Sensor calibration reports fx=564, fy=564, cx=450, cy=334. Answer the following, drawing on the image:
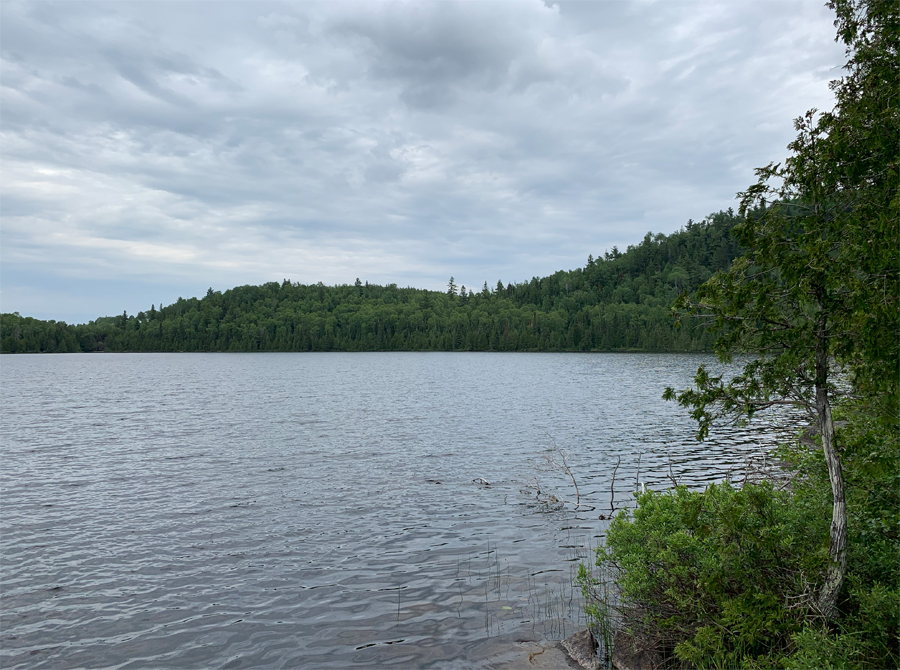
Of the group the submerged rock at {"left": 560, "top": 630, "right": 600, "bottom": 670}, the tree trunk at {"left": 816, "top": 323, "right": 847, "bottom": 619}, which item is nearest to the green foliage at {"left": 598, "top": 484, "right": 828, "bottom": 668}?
the tree trunk at {"left": 816, "top": 323, "right": 847, "bottom": 619}

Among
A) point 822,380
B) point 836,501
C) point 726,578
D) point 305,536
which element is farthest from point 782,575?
point 305,536

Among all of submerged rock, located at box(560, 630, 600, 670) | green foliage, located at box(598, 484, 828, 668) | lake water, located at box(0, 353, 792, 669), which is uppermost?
green foliage, located at box(598, 484, 828, 668)

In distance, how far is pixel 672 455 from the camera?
1218 inches

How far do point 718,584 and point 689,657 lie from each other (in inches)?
43.1

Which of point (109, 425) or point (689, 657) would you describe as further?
point (109, 425)

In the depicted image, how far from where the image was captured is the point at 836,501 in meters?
7.52

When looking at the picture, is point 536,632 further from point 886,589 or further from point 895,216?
point 895,216

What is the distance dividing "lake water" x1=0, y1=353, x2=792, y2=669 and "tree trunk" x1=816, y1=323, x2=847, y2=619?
18.5 ft

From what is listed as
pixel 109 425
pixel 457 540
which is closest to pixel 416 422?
pixel 109 425

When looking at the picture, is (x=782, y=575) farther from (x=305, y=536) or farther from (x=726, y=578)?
(x=305, y=536)

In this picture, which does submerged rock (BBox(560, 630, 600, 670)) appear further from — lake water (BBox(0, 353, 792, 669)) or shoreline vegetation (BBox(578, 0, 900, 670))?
shoreline vegetation (BBox(578, 0, 900, 670))

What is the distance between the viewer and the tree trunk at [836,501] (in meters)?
7.38

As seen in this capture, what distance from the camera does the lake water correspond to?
11758mm

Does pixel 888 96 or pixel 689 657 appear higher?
pixel 888 96
